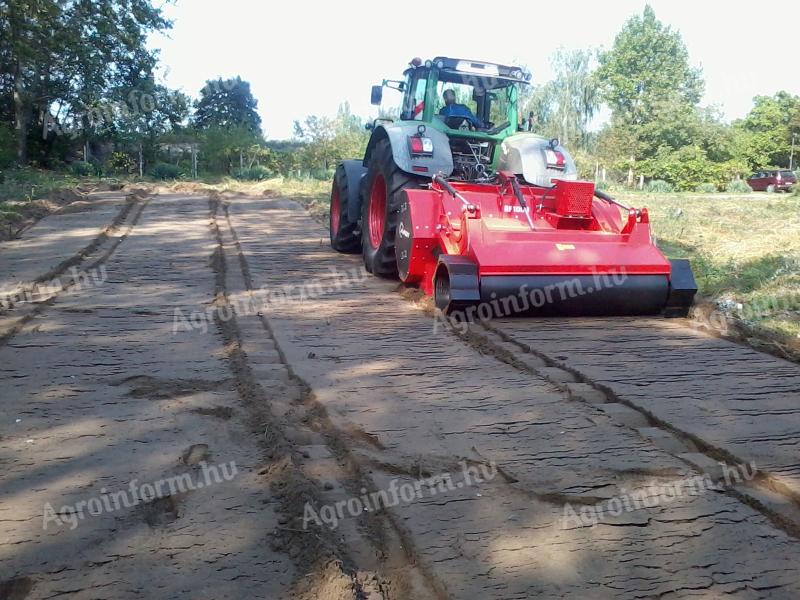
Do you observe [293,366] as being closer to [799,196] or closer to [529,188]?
[529,188]

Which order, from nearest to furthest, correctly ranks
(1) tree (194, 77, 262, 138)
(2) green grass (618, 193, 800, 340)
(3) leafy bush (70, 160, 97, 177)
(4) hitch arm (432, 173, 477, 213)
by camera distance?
1. (4) hitch arm (432, 173, 477, 213)
2. (2) green grass (618, 193, 800, 340)
3. (3) leafy bush (70, 160, 97, 177)
4. (1) tree (194, 77, 262, 138)

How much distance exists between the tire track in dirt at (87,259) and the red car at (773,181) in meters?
28.9

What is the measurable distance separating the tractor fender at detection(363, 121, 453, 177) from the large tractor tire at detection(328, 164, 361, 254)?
178 centimetres

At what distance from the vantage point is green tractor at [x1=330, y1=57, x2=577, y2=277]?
25.2 ft

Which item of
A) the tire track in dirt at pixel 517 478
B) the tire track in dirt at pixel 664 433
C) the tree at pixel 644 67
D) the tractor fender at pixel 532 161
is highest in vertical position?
the tree at pixel 644 67

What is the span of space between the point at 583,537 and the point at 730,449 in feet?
3.89

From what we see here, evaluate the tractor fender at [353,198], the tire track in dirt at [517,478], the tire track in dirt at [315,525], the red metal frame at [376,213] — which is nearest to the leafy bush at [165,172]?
the tractor fender at [353,198]

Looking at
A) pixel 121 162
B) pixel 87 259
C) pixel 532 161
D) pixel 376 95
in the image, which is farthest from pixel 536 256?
pixel 121 162

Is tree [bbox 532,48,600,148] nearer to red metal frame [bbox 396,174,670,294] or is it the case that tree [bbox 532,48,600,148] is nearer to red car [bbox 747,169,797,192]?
red car [bbox 747,169,797,192]

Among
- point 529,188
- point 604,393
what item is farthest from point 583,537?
point 529,188

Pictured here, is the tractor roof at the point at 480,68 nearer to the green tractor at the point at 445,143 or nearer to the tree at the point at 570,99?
the green tractor at the point at 445,143

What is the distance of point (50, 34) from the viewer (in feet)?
63.9

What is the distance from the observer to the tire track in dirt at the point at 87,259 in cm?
598

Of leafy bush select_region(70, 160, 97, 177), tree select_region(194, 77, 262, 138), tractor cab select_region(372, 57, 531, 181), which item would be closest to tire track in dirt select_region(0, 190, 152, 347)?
tractor cab select_region(372, 57, 531, 181)
